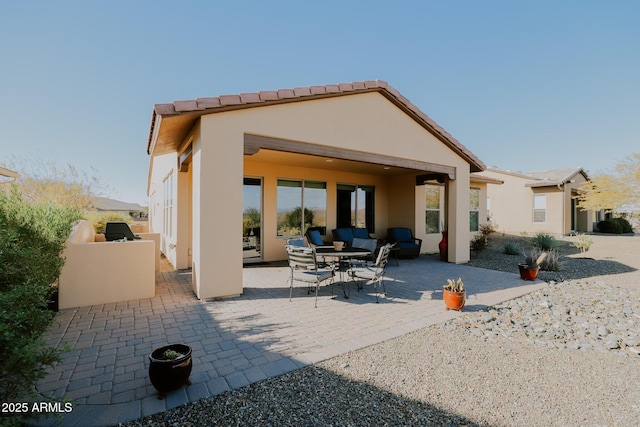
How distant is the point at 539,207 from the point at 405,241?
16104 millimetres

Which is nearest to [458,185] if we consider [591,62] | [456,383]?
[591,62]

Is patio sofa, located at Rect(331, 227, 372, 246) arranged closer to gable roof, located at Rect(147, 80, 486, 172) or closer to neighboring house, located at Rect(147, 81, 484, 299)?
neighboring house, located at Rect(147, 81, 484, 299)

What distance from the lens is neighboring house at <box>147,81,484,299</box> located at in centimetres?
521

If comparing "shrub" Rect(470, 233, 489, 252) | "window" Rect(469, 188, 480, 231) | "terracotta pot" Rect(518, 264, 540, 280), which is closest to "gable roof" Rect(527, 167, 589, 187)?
"window" Rect(469, 188, 480, 231)

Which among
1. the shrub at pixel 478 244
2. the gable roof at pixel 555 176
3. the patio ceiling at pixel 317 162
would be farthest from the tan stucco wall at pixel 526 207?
the patio ceiling at pixel 317 162

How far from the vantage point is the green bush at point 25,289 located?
5.04 ft

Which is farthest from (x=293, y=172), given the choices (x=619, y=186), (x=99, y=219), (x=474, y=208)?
(x=619, y=186)

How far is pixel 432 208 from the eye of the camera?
39.7 ft

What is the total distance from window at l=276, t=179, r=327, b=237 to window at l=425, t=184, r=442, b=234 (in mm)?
4632

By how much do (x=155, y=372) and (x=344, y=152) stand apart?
5736mm

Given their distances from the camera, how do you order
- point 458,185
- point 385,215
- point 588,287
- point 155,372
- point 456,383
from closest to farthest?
point 155,372 → point 456,383 → point 588,287 → point 458,185 → point 385,215

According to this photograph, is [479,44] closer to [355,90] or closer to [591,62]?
[591,62]

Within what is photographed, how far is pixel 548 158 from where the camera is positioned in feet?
87.1

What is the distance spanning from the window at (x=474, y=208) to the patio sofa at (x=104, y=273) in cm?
1331
